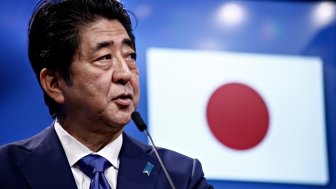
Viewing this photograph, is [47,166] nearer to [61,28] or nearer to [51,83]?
[51,83]

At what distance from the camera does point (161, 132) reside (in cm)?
250

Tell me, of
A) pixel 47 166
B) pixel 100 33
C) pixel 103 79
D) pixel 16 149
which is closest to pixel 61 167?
pixel 47 166

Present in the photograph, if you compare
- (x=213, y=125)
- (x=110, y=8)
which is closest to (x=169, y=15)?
(x=213, y=125)

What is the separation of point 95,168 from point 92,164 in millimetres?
20

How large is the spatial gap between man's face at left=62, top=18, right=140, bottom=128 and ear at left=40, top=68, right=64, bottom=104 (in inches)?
1.3

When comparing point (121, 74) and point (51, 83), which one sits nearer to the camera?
point (121, 74)

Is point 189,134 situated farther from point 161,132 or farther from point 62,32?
point 62,32

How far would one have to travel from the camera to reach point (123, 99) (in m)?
1.87

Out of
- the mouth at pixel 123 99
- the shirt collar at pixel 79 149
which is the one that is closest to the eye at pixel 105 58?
the mouth at pixel 123 99

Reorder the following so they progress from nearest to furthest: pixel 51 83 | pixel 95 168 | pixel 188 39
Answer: pixel 95 168 → pixel 51 83 → pixel 188 39

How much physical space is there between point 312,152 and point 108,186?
1095 mm

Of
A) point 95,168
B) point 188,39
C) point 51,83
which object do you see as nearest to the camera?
point 95,168

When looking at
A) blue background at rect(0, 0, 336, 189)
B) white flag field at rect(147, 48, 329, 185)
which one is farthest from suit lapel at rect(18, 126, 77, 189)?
white flag field at rect(147, 48, 329, 185)

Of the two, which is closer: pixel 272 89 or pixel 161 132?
pixel 161 132
